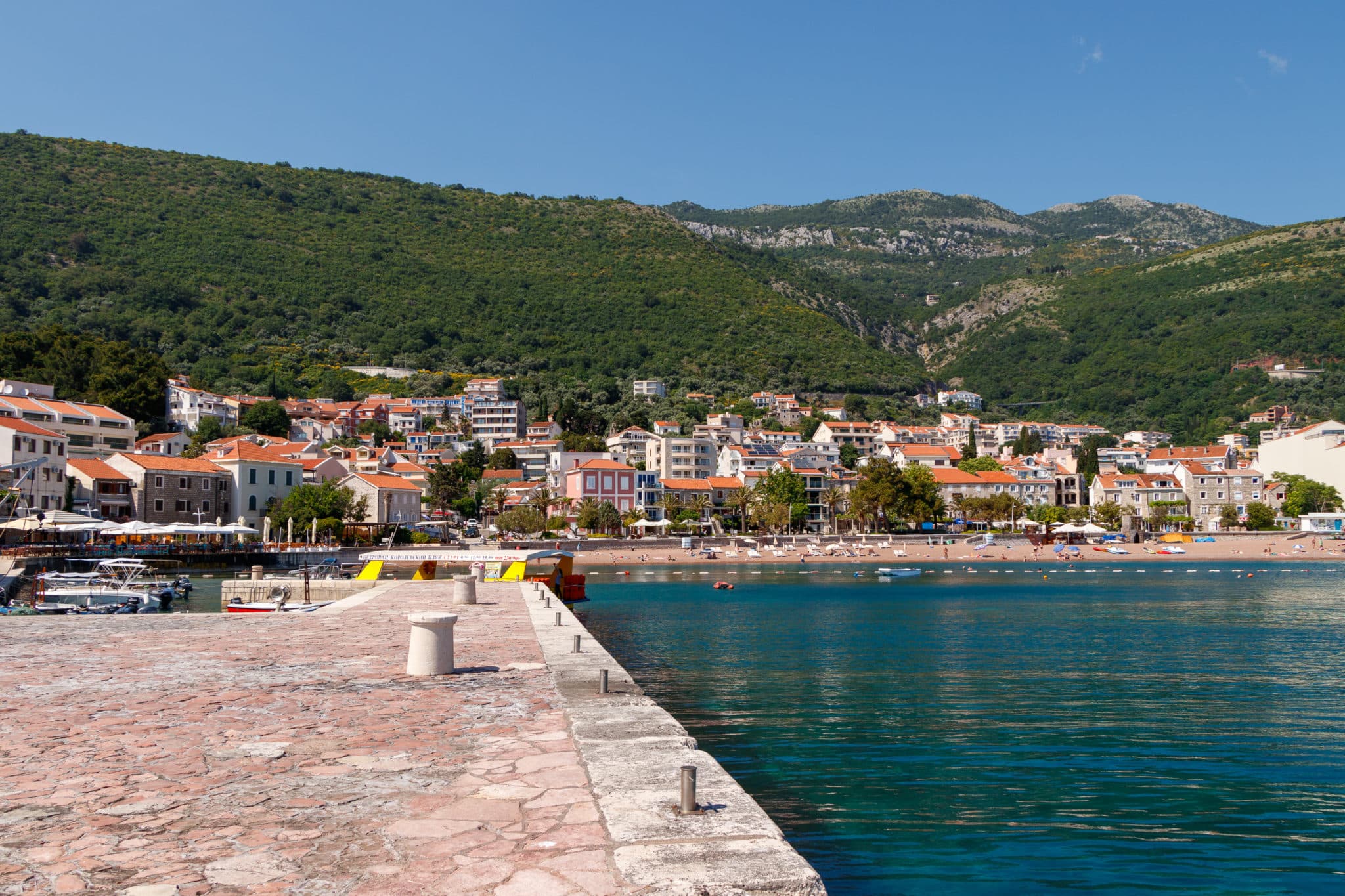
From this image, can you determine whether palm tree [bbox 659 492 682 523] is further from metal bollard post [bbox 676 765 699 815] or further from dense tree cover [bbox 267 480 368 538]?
metal bollard post [bbox 676 765 699 815]

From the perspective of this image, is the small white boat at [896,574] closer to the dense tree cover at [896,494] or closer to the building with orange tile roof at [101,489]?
the dense tree cover at [896,494]

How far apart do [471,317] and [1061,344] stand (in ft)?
346

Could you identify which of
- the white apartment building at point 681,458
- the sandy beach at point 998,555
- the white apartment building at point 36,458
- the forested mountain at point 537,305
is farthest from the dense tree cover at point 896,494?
the white apartment building at point 36,458

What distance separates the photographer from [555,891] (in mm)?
4656

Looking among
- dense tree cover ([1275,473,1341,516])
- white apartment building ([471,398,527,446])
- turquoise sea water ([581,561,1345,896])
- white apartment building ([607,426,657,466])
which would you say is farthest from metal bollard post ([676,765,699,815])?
white apartment building ([471,398,527,446])

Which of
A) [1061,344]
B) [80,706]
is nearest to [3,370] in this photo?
[80,706]

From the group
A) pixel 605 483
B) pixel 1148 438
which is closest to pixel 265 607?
pixel 605 483

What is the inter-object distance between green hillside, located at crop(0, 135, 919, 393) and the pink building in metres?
57.4

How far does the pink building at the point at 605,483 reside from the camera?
320 feet

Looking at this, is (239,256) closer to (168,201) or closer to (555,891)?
(168,201)

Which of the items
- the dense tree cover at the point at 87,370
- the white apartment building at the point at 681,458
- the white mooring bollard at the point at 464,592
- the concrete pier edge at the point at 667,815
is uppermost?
the dense tree cover at the point at 87,370

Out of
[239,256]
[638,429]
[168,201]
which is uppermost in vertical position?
[168,201]

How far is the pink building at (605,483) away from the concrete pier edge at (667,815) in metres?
88.2

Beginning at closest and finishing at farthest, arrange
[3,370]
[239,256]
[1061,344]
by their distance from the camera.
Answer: [3,370] → [239,256] → [1061,344]
